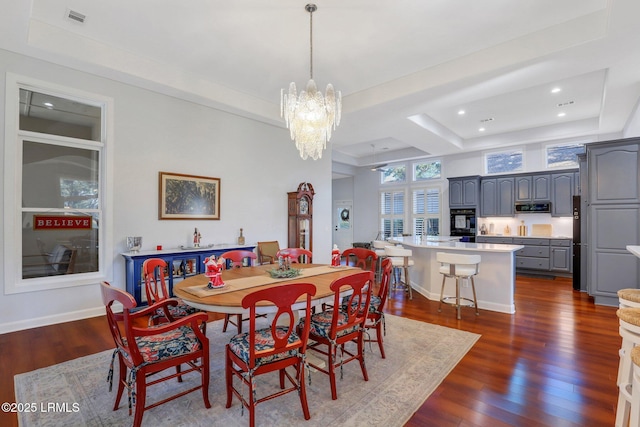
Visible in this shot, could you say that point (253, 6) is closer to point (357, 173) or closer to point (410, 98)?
point (410, 98)

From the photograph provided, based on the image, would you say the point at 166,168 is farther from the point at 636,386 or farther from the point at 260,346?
the point at 636,386

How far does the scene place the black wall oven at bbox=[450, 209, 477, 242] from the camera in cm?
781

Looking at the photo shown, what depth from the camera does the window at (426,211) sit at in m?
8.91

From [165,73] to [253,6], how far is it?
192 cm

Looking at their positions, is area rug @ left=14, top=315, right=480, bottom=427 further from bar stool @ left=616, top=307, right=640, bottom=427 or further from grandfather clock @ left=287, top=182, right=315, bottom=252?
grandfather clock @ left=287, top=182, right=315, bottom=252

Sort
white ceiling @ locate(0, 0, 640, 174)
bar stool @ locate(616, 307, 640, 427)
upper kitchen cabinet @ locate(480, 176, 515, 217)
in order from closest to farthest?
1. bar stool @ locate(616, 307, 640, 427)
2. white ceiling @ locate(0, 0, 640, 174)
3. upper kitchen cabinet @ locate(480, 176, 515, 217)

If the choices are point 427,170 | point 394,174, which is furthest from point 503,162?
point 394,174

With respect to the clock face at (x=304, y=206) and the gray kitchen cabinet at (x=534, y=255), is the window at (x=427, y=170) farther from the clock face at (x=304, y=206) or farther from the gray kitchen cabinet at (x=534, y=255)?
the clock face at (x=304, y=206)

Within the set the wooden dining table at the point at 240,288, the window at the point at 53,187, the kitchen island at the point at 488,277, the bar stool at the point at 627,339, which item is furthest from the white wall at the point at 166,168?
the bar stool at the point at 627,339

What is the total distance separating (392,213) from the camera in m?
9.95

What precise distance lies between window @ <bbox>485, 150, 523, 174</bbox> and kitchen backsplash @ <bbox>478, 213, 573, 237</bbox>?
1228 millimetres

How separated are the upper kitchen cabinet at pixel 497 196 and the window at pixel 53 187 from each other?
8.04m

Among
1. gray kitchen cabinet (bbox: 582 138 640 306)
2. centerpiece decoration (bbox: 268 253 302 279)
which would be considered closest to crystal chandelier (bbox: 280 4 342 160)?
centerpiece decoration (bbox: 268 253 302 279)

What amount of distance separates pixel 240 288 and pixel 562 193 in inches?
296
